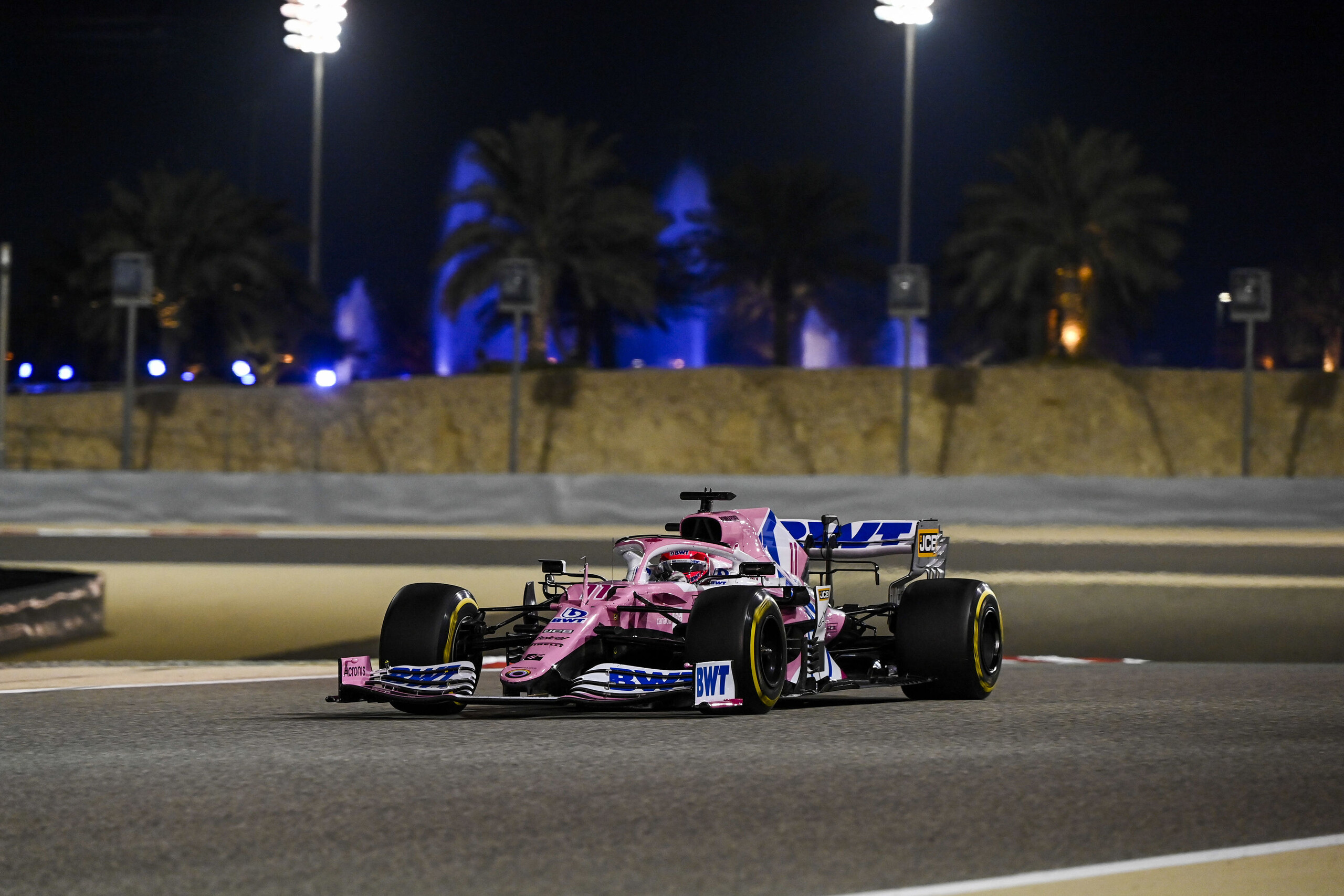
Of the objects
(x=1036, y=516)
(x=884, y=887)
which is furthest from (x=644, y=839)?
(x=1036, y=516)

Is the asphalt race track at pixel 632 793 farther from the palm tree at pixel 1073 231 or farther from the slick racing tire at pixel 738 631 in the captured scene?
the palm tree at pixel 1073 231

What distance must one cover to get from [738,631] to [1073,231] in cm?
4442

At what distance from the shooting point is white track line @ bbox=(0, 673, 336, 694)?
10.6 meters

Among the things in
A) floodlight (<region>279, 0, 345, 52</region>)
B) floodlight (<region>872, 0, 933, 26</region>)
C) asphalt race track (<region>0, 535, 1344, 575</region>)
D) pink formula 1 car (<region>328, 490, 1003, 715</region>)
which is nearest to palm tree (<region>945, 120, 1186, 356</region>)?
floodlight (<region>872, 0, 933, 26</region>)

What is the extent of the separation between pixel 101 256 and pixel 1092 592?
152ft

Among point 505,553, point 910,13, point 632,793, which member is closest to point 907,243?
point 910,13

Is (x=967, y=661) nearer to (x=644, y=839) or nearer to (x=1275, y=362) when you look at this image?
(x=644, y=839)

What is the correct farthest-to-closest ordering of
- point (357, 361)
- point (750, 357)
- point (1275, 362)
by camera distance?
point (1275, 362) < point (357, 361) < point (750, 357)

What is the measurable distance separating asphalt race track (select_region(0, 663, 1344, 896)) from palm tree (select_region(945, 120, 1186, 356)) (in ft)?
138

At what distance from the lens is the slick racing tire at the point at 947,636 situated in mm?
10031

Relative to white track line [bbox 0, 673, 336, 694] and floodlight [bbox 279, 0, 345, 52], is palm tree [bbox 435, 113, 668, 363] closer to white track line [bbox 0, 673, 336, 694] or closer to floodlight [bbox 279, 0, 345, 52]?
floodlight [bbox 279, 0, 345, 52]

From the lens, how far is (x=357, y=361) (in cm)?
7488

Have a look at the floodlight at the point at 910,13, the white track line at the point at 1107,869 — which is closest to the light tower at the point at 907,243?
the floodlight at the point at 910,13

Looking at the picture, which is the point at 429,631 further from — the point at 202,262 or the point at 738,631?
the point at 202,262
